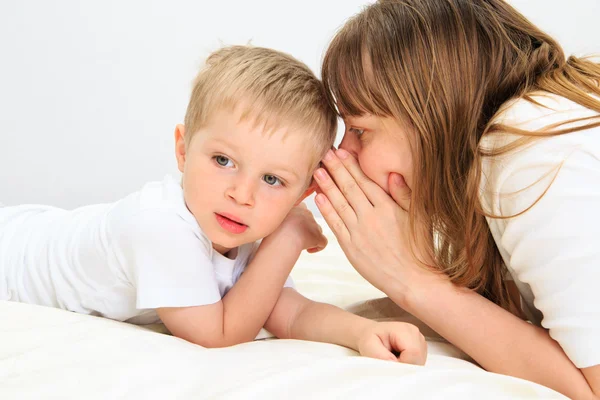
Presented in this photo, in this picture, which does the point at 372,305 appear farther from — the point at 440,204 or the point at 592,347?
the point at 592,347

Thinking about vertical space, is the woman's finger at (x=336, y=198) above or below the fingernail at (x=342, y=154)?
below

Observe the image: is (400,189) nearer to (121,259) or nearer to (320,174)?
(320,174)

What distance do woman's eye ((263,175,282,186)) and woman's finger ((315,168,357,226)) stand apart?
11 cm

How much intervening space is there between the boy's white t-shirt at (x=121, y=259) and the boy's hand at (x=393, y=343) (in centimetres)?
30

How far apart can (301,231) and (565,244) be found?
53 cm

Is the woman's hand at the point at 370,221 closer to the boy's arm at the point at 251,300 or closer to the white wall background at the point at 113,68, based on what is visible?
the boy's arm at the point at 251,300

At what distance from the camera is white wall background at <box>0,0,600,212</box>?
8.30ft

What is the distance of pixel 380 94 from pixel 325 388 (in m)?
0.54

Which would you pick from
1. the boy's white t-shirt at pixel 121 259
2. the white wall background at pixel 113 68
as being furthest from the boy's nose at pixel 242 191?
the white wall background at pixel 113 68

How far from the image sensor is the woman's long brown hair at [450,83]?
1.11m

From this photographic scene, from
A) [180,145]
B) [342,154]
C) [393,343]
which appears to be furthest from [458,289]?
[180,145]

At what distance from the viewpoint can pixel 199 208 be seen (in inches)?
45.1

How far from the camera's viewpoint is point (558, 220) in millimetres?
941

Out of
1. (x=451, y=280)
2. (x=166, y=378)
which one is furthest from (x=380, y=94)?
(x=166, y=378)
